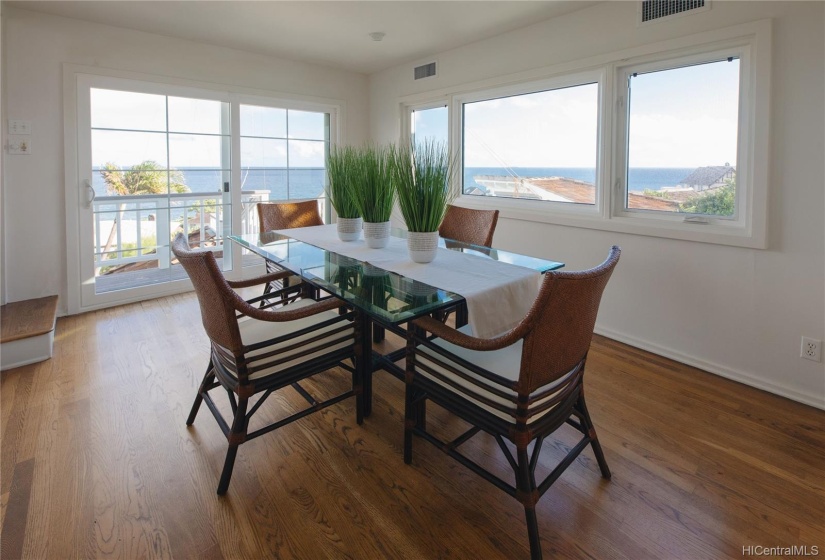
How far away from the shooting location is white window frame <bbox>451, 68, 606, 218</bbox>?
127 inches

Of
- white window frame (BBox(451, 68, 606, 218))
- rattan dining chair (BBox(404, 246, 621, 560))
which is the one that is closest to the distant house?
white window frame (BBox(451, 68, 606, 218))

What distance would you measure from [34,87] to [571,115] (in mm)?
4069

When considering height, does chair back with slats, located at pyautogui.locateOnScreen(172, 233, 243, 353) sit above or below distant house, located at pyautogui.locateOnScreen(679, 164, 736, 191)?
below

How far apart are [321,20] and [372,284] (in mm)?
2629

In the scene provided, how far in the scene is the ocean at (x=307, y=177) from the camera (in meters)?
3.01

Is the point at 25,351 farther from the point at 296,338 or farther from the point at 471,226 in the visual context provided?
the point at 471,226

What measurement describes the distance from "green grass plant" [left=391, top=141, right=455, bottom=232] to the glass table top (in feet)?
0.96

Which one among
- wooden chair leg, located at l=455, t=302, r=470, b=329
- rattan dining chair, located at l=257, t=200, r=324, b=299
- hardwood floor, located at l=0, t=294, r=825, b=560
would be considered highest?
rattan dining chair, located at l=257, t=200, r=324, b=299

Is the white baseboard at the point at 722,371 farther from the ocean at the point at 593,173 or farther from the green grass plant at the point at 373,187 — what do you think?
the green grass plant at the point at 373,187

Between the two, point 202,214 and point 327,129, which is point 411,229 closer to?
point 202,214

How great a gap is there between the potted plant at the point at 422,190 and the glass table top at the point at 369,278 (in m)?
0.24

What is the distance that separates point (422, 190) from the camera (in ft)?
6.50

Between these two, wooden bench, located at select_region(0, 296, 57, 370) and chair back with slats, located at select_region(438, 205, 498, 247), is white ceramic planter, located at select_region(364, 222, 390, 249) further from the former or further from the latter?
wooden bench, located at select_region(0, 296, 57, 370)

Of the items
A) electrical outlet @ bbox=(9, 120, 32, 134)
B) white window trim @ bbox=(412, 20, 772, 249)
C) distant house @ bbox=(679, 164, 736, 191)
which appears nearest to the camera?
white window trim @ bbox=(412, 20, 772, 249)
